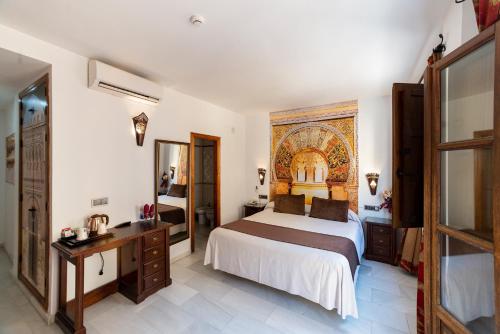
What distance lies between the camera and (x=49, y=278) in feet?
6.84

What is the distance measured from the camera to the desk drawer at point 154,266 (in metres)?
2.42

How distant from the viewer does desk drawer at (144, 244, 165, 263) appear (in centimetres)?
243

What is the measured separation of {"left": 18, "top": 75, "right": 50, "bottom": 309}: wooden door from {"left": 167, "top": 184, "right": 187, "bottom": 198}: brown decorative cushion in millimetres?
1415

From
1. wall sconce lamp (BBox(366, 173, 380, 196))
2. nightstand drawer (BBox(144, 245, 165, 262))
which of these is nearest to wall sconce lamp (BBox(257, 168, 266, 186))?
wall sconce lamp (BBox(366, 173, 380, 196))

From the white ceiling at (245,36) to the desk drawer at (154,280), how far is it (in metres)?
2.48

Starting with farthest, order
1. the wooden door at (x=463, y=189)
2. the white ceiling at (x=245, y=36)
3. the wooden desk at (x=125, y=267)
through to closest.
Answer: the wooden desk at (x=125, y=267) < the white ceiling at (x=245, y=36) < the wooden door at (x=463, y=189)

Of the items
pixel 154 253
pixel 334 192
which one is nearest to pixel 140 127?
pixel 154 253

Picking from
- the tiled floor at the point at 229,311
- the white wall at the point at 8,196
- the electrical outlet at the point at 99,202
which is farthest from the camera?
the white wall at the point at 8,196

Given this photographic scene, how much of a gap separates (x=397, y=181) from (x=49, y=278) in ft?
10.4

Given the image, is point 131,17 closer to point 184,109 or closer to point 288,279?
point 184,109

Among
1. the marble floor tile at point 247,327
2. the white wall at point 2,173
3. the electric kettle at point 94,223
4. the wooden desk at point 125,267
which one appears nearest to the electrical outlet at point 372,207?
the marble floor tile at point 247,327

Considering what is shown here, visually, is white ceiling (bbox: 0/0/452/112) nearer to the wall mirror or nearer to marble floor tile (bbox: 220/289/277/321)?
the wall mirror

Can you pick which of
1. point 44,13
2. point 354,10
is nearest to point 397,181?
point 354,10

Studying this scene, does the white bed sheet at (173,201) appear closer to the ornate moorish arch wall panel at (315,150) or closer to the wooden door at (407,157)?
the ornate moorish arch wall panel at (315,150)
